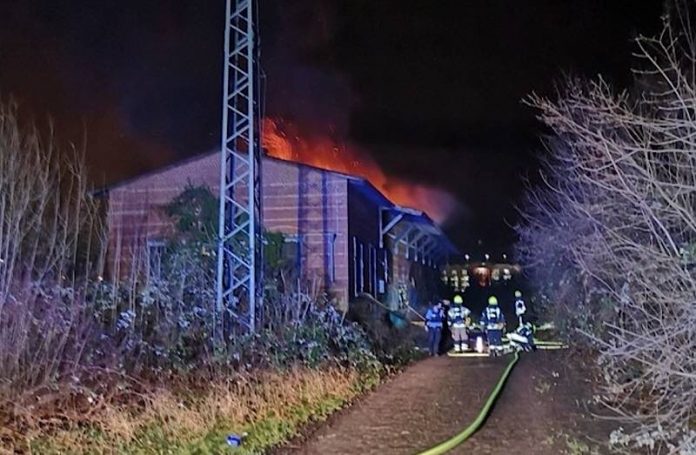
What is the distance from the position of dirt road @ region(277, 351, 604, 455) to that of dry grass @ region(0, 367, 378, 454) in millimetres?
414

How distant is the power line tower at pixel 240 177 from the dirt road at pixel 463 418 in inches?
114

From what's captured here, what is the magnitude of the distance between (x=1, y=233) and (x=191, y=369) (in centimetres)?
319

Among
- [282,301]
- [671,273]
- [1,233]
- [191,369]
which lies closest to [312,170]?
[282,301]

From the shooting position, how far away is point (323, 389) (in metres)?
10.6

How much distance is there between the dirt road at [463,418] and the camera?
7.65 metres

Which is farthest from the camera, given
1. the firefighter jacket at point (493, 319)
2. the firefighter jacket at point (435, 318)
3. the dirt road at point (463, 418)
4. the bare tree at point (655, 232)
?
the firefighter jacket at point (493, 319)

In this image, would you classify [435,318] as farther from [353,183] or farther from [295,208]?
[295,208]

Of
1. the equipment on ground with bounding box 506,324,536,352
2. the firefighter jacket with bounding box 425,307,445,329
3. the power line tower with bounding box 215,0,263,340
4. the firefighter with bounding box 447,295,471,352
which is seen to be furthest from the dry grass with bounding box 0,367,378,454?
the equipment on ground with bounding box 506,324,536,352

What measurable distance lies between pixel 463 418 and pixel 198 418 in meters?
3.24

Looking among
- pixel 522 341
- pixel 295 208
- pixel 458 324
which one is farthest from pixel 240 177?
pixel 522 341

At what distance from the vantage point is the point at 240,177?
14180 millimetres

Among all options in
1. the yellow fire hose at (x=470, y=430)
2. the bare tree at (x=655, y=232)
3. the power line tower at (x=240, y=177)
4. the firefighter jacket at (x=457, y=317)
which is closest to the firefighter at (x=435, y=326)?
the firefighter jacket at (x=457, y=317)

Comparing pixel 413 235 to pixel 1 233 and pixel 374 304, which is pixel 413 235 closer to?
pixel 374 304

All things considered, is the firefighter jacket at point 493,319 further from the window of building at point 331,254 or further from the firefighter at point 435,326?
the window of building at point 331,254
